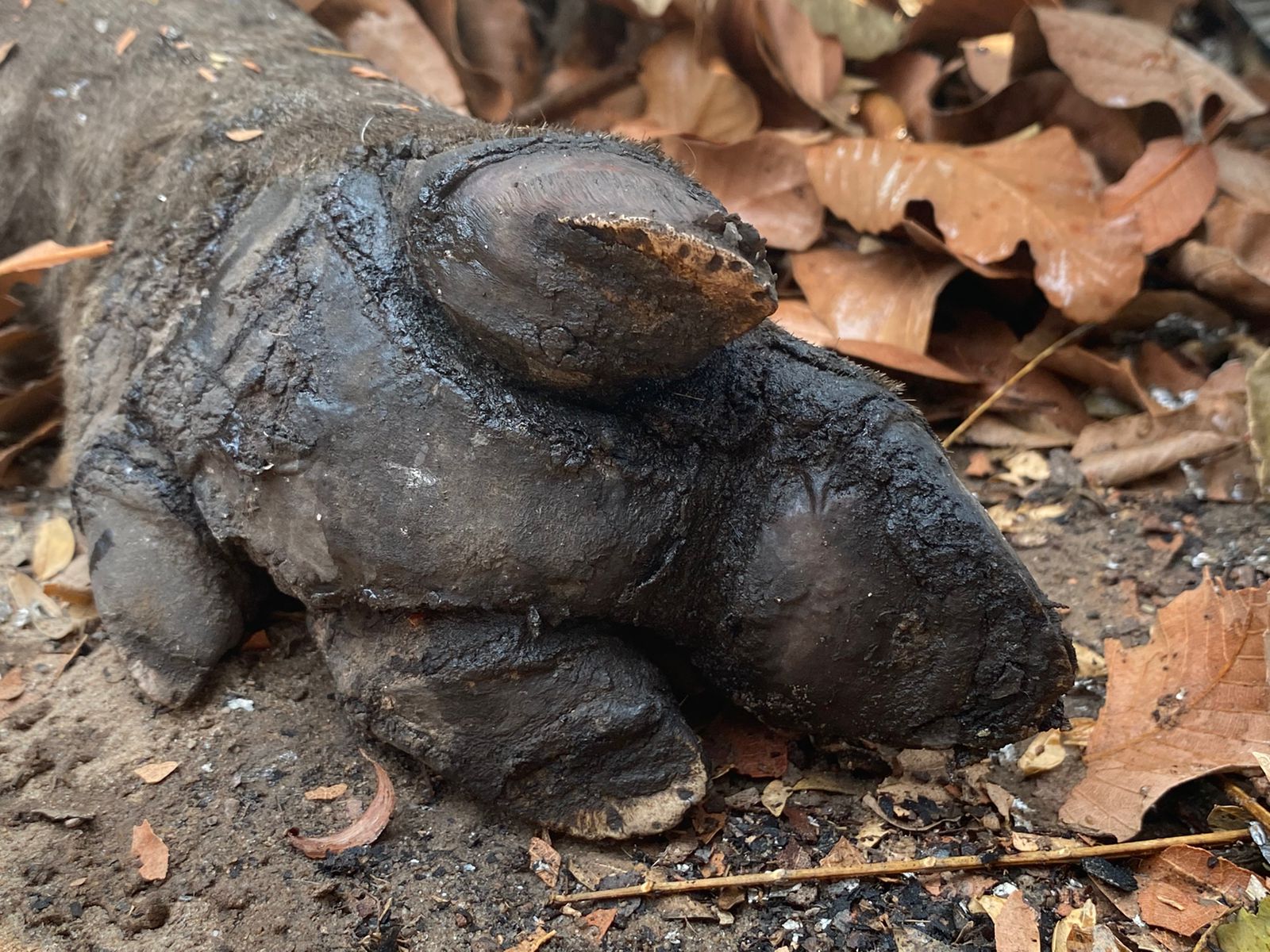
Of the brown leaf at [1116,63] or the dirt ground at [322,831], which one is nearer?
the dirt ground at [322,831]

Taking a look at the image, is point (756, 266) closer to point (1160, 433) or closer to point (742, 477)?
point (742, 477)

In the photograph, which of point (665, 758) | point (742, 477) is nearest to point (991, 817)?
point (665, 758)

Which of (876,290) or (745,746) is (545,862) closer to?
(745,746)

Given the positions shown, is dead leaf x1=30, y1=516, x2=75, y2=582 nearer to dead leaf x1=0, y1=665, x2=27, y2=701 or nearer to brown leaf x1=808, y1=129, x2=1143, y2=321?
dead leaf x1=0, y1=665, x2=27, y2=701

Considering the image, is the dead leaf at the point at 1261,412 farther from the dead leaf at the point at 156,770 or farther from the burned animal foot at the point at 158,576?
the dead leaf at the point at 156,770

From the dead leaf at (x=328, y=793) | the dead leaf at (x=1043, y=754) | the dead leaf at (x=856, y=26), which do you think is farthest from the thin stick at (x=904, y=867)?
the dead leaf at (x=856, y=26)

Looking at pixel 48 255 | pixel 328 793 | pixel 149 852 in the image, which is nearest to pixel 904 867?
pixel 328 793
